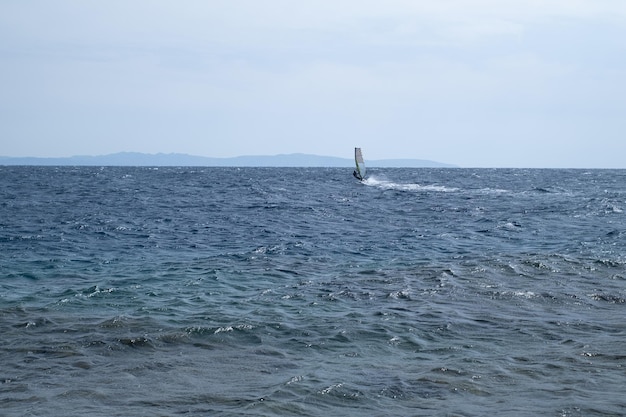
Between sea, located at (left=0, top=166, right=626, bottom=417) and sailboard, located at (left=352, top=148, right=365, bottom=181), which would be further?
sailboard, located at (left=352, top=148, right=365, bottom=181)

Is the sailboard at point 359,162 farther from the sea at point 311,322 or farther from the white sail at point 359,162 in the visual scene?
the sea at point 311,322

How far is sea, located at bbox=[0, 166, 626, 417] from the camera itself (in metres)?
12.6

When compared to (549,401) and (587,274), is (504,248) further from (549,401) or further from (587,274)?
(549,401)

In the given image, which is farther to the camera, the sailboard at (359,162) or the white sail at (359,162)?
the sailboard at (359,162)

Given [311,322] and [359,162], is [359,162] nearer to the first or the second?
[359,162]

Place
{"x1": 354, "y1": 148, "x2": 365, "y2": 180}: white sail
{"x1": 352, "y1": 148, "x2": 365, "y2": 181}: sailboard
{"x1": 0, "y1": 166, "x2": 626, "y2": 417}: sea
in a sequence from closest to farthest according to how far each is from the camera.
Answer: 1. {"x1": 0, "y1": 166, "x2": 626, "y2": 417}: sea
2. {"x1": 354, "y1": 148, "x2": 365, "y2": 180}: white sail
3. {"x1": 352, "y1": 148, "x2": 365, "y2": 181}: sailboard

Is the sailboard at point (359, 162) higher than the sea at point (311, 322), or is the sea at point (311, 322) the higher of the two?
the sailboard at point (359, 162)

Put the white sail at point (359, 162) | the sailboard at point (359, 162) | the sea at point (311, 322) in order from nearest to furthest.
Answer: the sea at point (311, 322)
the white sail at point (359, 162)
the sailboard at point (359, 162)

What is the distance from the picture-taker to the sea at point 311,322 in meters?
12.6

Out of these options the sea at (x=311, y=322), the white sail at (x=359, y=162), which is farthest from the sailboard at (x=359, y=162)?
the sea at (x=311, y=322)

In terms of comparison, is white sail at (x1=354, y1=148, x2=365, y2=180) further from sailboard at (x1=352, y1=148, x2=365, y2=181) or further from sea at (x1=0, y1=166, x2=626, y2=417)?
sea at (x1=0, y1=166, x2=626, y2=417)

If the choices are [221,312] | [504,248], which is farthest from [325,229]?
[221,312]

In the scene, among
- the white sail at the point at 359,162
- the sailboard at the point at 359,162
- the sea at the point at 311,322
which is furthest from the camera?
the sailboard at the point at 359,162

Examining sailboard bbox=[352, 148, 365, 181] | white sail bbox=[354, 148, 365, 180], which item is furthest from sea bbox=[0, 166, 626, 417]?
sailboard bbox=[352, 148, 365, 181]
